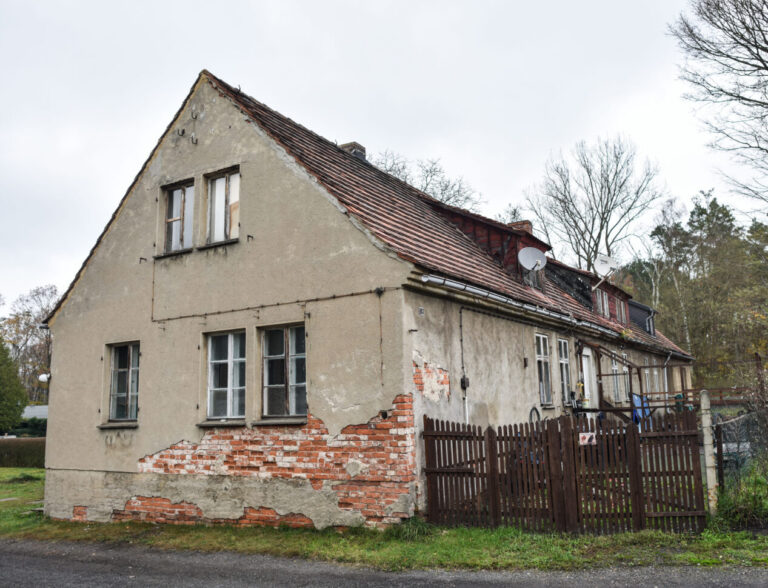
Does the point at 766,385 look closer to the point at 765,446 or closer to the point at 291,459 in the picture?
the point at 765,446

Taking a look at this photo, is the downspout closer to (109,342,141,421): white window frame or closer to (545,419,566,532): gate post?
(545,419,566,532): gate post

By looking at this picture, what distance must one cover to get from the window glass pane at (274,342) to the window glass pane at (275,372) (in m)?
0.14

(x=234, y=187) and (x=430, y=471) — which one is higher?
(x=234, y=187)

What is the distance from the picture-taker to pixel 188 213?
11.4m

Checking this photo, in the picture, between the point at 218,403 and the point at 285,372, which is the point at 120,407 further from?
the point at 285,372

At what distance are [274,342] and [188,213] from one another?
10.5 feet

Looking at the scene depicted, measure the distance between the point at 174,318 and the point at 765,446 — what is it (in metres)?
9.47

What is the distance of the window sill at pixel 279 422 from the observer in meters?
9.23

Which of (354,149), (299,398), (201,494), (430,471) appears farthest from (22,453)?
(430,471)

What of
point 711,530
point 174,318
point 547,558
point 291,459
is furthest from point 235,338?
point 711,530

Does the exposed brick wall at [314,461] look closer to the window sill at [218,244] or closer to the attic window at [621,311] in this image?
the window sill at [218,244]

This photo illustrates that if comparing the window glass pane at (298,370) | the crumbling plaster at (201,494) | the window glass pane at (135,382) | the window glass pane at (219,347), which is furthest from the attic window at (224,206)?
the crumbling plaster at (201,494)

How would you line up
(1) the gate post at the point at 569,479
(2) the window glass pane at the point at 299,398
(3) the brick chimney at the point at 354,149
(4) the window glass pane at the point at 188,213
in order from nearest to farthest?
(1) the gate post at the point at 569,479 → (2) the window glass pane at the point at 299,398 → (4) the window glass pane at the point at 188,213 → (3) the brick chimney at the point at 354,149

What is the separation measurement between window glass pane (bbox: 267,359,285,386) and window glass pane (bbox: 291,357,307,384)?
17cm
